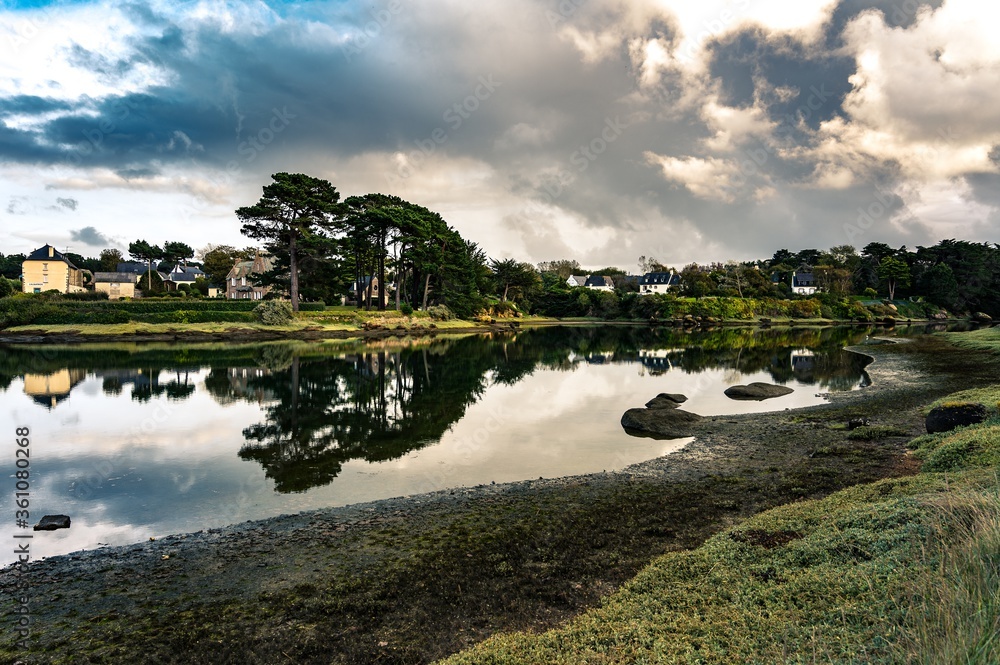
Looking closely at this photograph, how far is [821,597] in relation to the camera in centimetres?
599

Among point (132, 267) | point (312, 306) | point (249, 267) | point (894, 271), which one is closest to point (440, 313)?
point (312, 306)

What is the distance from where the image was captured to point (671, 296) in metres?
112

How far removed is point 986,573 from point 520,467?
37.5 feet

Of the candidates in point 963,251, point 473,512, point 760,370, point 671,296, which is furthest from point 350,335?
point 963,251

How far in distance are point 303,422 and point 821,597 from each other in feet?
61.1

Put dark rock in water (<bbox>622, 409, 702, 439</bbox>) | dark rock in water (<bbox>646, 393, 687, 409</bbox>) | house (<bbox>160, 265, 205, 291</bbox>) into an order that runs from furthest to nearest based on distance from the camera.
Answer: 1. house (<bbox>160, 265, 205, 291</bbox>)
2. dark rock in water (<bbox>646, 393, 687, 409</bbox>)
3. dark rock in water (<bbox>622, 409, 702, 439</bbox>)

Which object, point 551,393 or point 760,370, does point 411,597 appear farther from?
point 760,370

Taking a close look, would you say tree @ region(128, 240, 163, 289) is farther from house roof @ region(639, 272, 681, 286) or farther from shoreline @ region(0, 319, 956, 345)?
house roof @ region(639, 272, 681, 286)

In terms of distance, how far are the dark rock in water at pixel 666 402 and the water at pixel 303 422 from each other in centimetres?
76

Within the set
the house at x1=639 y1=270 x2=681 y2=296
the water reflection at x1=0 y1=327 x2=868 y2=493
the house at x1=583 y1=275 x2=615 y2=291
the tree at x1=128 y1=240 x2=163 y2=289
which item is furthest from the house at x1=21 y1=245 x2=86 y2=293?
the house at x1=639 y1=270 x2=681 y2=296

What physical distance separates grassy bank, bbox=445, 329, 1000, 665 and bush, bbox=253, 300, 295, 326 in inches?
2450

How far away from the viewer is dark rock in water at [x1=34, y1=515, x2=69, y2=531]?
422 inches

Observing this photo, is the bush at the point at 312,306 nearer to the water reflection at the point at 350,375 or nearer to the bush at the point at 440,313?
the bush at the point at 440,313

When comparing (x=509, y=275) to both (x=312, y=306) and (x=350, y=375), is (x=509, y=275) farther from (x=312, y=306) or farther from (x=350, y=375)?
(x=350, y=375)
